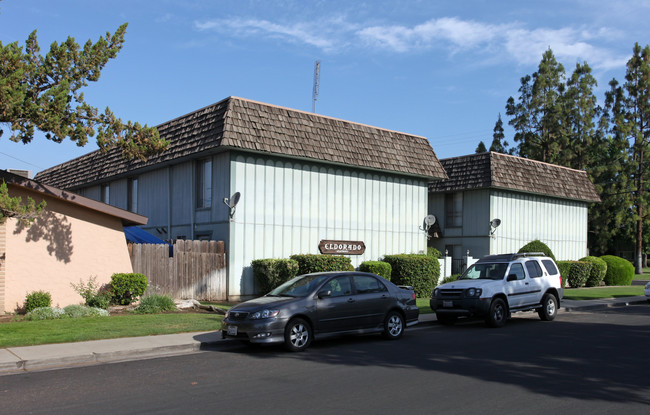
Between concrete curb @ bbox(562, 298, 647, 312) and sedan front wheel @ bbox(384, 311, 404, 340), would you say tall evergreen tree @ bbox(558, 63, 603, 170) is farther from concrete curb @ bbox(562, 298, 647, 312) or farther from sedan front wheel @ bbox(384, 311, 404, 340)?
sedan front wheel @ bbox(384, 311, 404, 340)

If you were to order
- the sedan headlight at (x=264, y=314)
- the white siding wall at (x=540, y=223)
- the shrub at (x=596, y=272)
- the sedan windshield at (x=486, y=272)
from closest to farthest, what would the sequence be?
1. the sedan headlight at (x=264, y=314)
2. the sedan windshield at (x=486, y=272)
3. the white siding wall at (x=540, y=223)
4. the shrub at (x=596, y=272)

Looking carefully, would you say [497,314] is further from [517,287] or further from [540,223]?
[540,223]

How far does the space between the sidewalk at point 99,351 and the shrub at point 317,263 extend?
7.31 meters

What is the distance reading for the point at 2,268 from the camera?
48.4ft

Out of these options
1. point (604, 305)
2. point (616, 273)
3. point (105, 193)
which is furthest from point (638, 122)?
point (105, 193)

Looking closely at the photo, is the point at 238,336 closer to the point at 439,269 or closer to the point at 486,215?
the point at 439,269

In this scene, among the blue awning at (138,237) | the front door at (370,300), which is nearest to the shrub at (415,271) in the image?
the blue awning at (138,237)

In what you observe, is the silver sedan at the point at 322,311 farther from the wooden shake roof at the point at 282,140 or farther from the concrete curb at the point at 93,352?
the wooden shake roof at the point at 282,140

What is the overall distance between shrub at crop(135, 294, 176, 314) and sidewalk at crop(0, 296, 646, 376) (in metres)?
3.68

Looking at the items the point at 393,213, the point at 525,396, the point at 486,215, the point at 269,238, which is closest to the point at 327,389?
the point at 525,396

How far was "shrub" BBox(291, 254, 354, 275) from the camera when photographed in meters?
19.9

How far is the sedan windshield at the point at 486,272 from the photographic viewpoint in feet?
51.2

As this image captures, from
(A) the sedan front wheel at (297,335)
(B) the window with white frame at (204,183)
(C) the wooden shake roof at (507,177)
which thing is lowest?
(A) the sedan front wheel at (297,335)

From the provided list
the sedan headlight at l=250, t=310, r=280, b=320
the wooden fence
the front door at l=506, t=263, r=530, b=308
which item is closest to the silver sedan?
the sedan headlight at l=250, t=310, r=280, b=320
